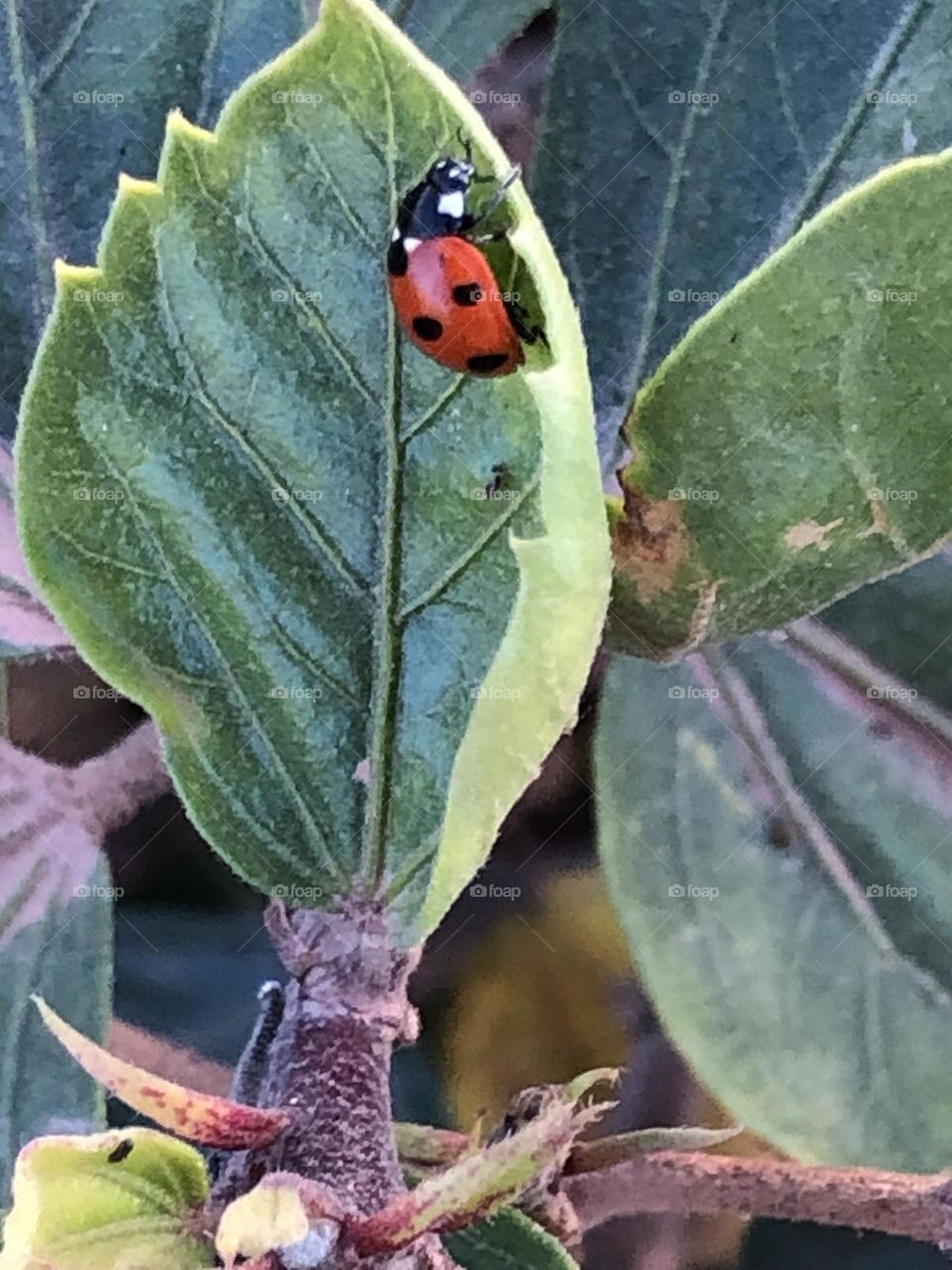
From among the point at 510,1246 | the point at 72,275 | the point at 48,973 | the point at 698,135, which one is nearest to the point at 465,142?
the point at 72,275

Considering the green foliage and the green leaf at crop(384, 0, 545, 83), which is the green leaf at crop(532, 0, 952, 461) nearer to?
the green leaf at crop(384, 0, 545, 83)

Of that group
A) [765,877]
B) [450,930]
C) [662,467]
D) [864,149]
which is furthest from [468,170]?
[450,930]

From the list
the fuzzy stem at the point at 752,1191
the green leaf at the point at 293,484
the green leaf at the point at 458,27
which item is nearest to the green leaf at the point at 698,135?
the green leaf at the point at 458,27

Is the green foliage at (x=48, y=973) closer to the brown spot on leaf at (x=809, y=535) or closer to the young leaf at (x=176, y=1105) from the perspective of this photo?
the young leaf at (x=176, y=1105)

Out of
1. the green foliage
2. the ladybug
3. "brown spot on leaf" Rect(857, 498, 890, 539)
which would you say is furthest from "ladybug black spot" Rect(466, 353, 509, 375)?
the green foliage

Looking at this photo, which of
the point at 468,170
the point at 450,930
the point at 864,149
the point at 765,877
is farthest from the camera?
the point at 450,930

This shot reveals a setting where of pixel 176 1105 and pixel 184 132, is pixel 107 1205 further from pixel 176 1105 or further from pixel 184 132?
pixel 184 132

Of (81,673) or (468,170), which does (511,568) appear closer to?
(468,170)

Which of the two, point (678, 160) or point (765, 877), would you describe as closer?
point (678, 160)
